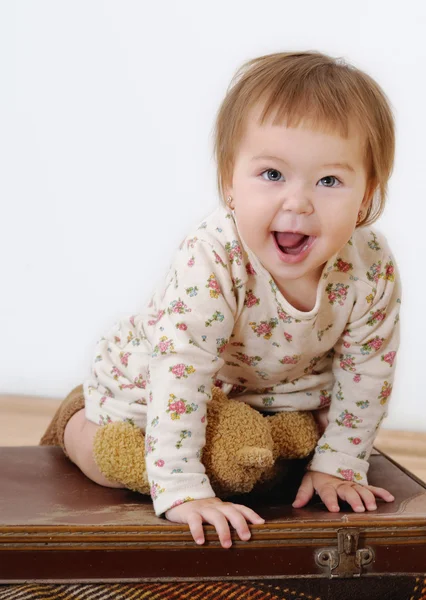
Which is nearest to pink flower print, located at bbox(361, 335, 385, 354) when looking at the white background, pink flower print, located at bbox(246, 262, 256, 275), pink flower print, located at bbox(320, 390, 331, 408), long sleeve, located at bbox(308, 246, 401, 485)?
long sleeve, located at bbox(308, 246, 401, 485)

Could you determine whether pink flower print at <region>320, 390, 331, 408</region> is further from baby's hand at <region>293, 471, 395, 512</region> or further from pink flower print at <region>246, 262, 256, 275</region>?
pink flower print at <region>246, 262, 256, 275</region>

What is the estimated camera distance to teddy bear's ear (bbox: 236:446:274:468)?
121 centimetres

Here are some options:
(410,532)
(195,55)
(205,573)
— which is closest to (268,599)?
(205,573)

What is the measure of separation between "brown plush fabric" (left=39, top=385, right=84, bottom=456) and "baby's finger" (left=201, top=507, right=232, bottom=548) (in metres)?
0.40

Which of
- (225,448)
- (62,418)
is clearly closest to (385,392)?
(225,448)

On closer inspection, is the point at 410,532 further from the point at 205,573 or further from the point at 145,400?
the point at 145,400

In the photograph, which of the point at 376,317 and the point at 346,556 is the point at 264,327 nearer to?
the point at 376,317

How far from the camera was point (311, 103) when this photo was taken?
113 centimetres

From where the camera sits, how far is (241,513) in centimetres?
113

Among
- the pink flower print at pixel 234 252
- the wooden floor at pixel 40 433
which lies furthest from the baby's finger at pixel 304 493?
the wooden floor at pixel 40 433

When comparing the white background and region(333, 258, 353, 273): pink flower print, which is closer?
region(333, 258, 353, 273): pink flower print

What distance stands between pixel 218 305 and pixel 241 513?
265mm

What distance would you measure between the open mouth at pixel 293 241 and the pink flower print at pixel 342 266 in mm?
139

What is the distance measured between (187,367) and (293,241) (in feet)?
0.69
